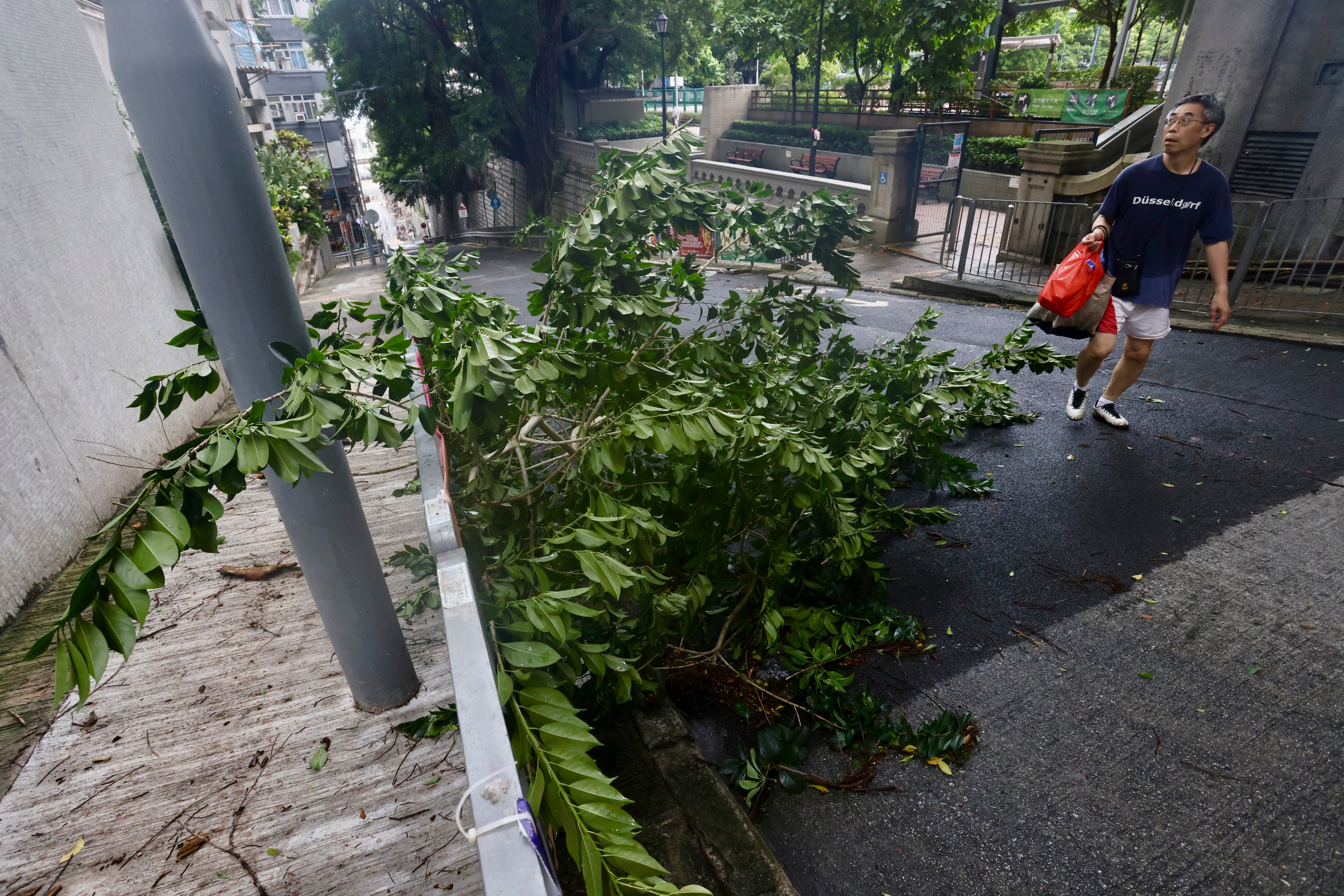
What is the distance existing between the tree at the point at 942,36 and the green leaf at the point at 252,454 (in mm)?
24915

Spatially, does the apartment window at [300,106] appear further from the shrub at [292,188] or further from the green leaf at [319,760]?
the green leaf at [319,760]

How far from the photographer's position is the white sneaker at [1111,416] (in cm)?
554

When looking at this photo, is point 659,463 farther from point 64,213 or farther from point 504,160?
point 504,160

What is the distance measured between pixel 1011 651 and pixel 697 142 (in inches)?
114

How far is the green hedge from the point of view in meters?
28.9

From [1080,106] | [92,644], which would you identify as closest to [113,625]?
[92,644]

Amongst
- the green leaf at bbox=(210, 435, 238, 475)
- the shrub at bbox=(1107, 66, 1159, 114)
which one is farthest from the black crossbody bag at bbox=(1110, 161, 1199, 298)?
the shrub at bbox=(1107, 66, 1159, 114)

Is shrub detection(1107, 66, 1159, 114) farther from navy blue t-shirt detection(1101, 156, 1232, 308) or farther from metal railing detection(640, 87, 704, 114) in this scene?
navy blue t-shirt detection(1101, 156, 1232, 308)

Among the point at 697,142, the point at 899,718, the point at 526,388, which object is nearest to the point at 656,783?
the point at 899,718

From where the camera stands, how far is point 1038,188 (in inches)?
463

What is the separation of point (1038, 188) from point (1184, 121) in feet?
26.7

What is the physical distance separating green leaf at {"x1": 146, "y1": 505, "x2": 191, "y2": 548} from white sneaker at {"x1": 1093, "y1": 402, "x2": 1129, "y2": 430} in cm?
607

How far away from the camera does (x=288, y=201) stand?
18.8 metres

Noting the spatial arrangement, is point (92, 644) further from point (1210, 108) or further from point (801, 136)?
point (801, 136)
